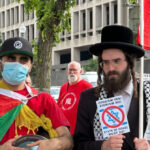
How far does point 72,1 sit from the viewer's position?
12.3 m

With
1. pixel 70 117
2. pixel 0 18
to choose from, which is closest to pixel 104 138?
pixel 70 117

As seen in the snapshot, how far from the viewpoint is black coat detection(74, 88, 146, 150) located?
3.65 m

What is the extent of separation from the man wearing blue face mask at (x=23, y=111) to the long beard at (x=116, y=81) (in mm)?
452

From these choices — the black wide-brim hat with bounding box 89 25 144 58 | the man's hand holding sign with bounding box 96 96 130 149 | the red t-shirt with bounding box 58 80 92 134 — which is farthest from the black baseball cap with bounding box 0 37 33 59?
the red t-shirt with bounding box 58 80 92 134

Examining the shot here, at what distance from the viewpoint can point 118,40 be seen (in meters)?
3.83

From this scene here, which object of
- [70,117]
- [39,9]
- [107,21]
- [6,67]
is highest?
[107,21]

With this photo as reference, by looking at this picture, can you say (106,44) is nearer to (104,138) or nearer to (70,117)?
(104,138)

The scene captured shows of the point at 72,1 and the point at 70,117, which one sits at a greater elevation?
the point at 72,1

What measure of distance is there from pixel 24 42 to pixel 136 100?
3.44 feet

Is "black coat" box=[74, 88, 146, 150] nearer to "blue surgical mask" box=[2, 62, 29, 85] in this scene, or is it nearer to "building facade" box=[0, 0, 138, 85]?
"blue surgical mask" box=[2, 62, 29, 85]

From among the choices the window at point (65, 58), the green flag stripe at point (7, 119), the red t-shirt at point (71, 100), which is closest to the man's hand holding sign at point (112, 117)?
the green flag stripe at point (7, 119)

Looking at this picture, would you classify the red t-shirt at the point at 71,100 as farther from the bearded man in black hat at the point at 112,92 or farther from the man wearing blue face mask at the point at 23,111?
the bearded man in black hat at the point at 112,92

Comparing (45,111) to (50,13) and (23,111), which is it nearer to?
(23,111)

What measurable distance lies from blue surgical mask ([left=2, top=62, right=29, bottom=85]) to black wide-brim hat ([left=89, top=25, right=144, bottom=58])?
0.59 meters
